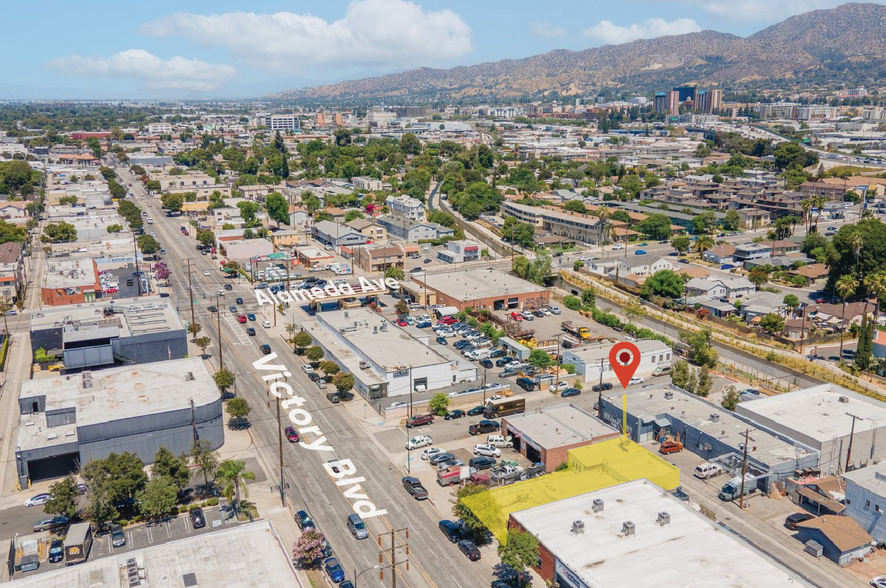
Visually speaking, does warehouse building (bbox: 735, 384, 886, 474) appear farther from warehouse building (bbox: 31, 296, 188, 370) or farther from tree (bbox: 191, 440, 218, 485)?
warehouse building (bbox: 31, 296, 188, 370)

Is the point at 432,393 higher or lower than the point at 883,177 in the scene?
lower

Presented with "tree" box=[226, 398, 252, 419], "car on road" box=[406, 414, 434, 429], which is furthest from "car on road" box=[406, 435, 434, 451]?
"tree" box=[226, 398, 252, 419]

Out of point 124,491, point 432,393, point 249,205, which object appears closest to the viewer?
point 124,491

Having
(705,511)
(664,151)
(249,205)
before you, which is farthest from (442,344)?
(664,151)

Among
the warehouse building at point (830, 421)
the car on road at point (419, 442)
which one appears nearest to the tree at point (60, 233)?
the car on road at point (419, 442)

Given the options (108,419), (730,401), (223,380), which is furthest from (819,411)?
(108,419)

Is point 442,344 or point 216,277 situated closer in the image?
point 442,344

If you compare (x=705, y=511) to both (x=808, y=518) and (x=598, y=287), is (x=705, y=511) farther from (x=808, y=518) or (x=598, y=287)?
(x=598, y=287)
